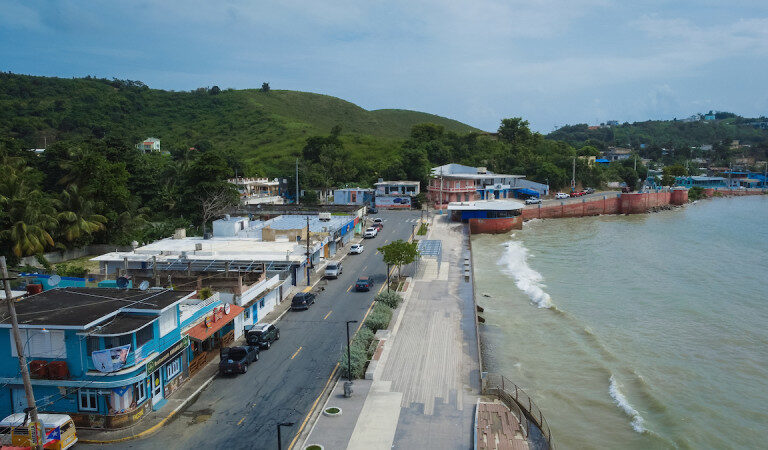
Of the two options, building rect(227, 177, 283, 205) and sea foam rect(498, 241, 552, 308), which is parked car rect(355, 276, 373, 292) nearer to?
sea foam rect(498, 241, 552, 308)

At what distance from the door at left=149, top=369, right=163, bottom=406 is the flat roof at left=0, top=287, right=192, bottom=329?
2541mm

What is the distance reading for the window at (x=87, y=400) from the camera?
18.9 m

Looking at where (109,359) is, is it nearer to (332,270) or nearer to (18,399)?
(18,399)

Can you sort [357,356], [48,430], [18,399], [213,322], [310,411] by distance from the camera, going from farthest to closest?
[213,322] < [357,356] < [310,411] < [18,399] < [48,430]

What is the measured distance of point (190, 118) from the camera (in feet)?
505

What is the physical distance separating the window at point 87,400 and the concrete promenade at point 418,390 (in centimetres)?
772

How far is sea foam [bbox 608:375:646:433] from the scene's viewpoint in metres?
22.6

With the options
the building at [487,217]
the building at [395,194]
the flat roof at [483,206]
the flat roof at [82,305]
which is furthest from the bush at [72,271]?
the building at [395,194]

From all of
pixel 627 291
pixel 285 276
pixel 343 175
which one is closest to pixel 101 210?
pixel 285 276

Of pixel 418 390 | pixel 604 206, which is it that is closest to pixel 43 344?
pixel 418 390

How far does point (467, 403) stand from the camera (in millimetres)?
20516

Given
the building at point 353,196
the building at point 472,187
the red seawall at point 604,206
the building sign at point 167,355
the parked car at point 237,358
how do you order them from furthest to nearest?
the red seawall at point 604,206
the building at point 353,196
the building at point 472,187
the parked car at point 237,358
the building sign at point 167,355

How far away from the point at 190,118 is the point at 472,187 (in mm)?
98953

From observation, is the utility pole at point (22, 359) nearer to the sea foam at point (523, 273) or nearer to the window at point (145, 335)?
the window at point (145, 335)
